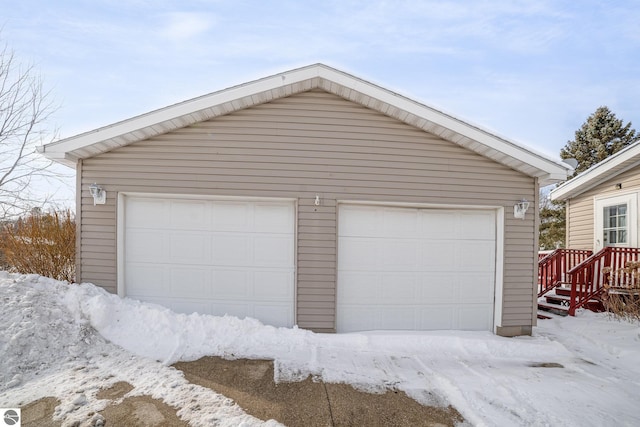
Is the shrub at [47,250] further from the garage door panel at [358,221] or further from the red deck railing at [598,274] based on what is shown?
the red deck railing at [598,274]

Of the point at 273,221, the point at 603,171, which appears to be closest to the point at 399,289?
the point at 273,221

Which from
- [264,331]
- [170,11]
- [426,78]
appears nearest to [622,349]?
[264,331]

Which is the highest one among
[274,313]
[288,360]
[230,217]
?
[230,217]

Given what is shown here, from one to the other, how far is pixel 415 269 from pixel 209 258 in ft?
11.8

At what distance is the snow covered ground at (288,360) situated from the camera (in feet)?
10.5

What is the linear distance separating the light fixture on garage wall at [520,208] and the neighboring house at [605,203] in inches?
149

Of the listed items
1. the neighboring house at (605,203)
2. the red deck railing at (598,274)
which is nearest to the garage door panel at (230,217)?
the red deck railing at (598,274)

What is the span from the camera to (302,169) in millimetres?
5367

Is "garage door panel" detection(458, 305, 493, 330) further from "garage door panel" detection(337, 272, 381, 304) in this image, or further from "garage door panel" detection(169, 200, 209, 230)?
"garage door panel" detection(169, 200, 209, 230)

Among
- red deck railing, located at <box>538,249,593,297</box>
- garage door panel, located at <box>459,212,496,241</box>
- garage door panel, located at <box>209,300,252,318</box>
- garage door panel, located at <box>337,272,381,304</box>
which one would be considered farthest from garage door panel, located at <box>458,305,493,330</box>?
garage door panel, located at <box>209,300,252,318</box>

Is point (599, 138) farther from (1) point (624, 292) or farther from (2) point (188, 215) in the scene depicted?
(2) point (188, 215)

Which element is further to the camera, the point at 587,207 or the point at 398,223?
the point at 587,207

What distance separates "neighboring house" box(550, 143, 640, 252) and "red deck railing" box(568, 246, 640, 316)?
82cm

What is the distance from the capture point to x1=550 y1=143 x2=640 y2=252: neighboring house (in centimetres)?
749
